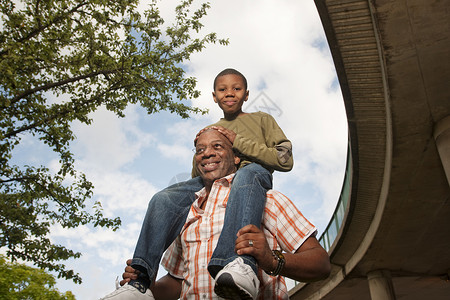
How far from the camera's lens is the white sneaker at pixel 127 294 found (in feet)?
7.09

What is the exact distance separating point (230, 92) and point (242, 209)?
41.0 inches

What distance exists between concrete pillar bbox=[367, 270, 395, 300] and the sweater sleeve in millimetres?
14219

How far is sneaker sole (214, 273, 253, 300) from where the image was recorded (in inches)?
72.2

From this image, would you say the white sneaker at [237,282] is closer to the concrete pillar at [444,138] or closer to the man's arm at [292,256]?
the man's arm at [292,256]

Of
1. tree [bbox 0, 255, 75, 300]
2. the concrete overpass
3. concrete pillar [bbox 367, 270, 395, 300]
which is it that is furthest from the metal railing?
tree [bbox 0, 255, 75, 300]

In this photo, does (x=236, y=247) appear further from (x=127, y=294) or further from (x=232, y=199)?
(x=127, y=294)

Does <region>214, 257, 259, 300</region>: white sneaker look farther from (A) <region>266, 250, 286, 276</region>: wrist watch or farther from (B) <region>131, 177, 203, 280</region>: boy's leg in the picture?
(B) <region>131, 177, 203, 280</region>: boy's leg

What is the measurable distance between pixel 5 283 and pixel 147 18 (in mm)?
14166

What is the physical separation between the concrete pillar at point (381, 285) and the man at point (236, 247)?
1425 cm

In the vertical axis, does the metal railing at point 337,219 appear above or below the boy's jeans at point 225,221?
above

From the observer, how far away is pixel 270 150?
2.62 meters

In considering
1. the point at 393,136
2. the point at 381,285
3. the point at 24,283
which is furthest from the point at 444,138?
the point at 24,283

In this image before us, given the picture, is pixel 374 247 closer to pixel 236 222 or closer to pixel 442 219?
pixel 442 219

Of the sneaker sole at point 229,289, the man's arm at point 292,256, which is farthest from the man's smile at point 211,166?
the sneaker sole at point 229,289
